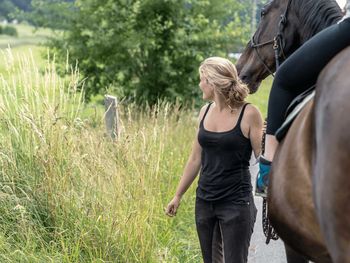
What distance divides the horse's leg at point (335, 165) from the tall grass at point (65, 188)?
2.70 meters

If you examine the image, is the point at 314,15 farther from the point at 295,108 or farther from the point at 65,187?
the point at 65,187

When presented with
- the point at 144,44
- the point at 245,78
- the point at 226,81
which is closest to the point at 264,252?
the point at 245,78

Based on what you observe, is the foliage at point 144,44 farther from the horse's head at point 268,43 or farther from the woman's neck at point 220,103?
the woman's neck at point 220,103

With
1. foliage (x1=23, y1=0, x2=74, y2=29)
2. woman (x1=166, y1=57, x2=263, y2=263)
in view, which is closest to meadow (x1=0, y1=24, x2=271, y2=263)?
woman (x1=166, y1=57, x2=263, y2=263)

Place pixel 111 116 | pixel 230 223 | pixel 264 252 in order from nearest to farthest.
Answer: pixel 230 223, pixel 264 252, pixel 111 116

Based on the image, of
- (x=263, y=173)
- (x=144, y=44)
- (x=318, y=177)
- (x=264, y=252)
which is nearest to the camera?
(x=318, y=177)

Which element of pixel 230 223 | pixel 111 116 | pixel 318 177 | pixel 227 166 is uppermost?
pixel 318 177

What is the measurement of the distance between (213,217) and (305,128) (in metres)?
1.75

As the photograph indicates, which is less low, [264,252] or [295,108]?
[295,108]

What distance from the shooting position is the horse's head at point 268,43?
194 inches

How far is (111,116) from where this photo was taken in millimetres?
7359

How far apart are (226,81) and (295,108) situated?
123 centimetres

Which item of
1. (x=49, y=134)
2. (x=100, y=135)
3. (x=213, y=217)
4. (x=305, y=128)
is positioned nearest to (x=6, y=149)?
(x=49, y=134)

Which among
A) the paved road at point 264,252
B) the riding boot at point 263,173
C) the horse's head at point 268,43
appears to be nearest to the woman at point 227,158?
the riding boot at point 263,173
